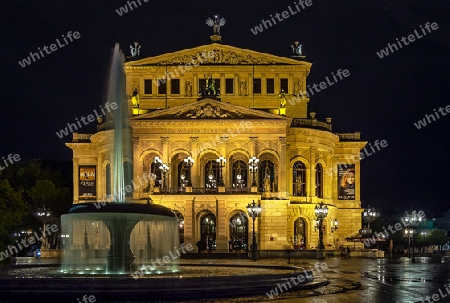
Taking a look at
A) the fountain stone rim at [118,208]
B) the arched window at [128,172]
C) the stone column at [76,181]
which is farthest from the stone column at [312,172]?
the fountain stone rim at [118,208]

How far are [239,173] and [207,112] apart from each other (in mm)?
7401

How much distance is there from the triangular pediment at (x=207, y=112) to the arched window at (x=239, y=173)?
5.68 m

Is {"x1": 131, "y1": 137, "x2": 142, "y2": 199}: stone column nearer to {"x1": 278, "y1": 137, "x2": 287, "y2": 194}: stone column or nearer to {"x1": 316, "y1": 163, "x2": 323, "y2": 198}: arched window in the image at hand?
{"x1": 278, "y1": 137, "x2": 287, "y2": 194}: stone column

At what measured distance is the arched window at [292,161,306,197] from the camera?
7912cm

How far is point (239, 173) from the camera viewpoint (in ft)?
250

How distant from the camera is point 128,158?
74.5m

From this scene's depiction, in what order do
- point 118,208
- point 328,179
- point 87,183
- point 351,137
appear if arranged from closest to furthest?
point 118,208 < point 87,183 < point 328,179 < point 351,137

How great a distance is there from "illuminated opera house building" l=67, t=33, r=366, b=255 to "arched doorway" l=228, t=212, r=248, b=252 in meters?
0.09

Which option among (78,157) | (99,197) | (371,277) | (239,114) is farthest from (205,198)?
(371,277)

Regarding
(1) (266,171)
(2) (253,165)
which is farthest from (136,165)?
(1) (266,171)

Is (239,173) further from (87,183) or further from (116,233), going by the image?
(116,233)

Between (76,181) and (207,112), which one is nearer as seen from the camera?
(207,112)

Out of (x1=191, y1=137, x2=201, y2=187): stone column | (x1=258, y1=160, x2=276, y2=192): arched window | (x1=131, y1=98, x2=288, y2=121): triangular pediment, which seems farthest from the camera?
(x1=258, y1=160, x2=276, y2=192): arched window

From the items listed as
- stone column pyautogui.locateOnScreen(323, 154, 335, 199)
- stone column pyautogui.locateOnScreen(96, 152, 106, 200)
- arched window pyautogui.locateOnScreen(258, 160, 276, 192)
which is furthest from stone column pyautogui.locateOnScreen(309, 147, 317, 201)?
stone column pyautogui.locateOnScreen(96, 152, 106, 200)
